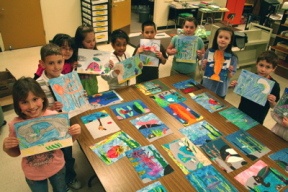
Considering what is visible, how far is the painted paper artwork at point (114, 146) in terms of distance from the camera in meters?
1.49

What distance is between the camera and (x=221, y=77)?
2.25 meters

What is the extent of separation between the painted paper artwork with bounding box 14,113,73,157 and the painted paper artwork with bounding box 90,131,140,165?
0.23 meters

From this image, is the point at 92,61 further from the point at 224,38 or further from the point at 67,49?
the point at 224,38

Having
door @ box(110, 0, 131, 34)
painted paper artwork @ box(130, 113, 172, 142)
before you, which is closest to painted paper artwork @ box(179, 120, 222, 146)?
painted paper artwork @ box(130, 113, 172, 142)

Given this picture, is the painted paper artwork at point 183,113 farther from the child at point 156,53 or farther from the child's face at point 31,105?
the child's face at point 31,105

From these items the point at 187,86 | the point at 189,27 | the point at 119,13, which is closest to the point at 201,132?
the point at 187,86

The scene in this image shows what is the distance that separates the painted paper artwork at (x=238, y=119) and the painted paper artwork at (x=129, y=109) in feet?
2.20

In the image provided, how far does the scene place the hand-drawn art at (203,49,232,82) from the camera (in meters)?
2.24

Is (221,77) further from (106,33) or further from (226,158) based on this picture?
(106,33)

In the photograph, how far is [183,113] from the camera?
76.1 inches

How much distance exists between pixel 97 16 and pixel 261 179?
4.68m

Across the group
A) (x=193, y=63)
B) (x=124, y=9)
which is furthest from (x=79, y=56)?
(x=124, y=9)

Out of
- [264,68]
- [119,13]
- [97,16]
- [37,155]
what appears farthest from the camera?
[119,13]

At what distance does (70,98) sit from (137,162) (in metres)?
0.71
